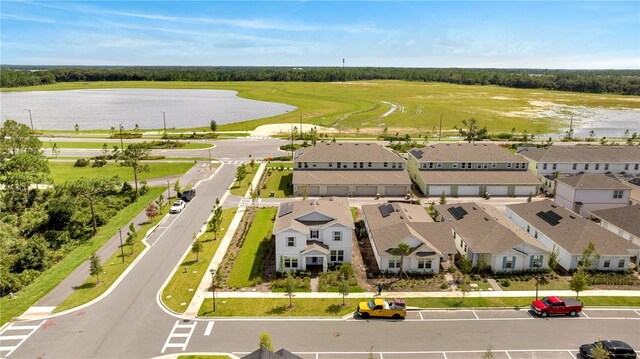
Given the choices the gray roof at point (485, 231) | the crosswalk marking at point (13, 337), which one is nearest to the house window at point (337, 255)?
the gray roof at point (485, 231)

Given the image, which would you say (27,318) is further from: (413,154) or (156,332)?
(413,154)

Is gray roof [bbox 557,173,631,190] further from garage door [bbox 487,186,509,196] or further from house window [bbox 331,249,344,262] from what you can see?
house window [bbox 331,249,344,262]

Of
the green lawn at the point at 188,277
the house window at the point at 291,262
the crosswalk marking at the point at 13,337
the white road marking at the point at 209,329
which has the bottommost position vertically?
the white road marking at the point at 209,329

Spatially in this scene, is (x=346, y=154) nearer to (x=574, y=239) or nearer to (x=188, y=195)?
(x=188, y=195)

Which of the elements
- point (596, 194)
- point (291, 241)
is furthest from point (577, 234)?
point (291, 241)

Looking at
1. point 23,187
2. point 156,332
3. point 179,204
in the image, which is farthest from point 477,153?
point 23,187

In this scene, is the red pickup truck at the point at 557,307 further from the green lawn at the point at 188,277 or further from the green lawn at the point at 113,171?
the green lawn at the point at 113,171

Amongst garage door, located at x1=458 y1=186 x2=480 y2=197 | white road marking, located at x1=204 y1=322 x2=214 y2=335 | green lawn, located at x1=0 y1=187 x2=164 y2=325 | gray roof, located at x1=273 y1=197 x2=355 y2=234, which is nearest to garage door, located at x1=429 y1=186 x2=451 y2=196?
garage door, located at x1=458 y1=186 x2=480 y2=197
